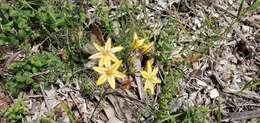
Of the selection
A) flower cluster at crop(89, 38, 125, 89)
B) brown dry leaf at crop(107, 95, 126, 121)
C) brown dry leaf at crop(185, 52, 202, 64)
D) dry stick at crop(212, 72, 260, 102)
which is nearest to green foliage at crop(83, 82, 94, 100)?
brown dry leaf at crop(107, 95, 126, 121)

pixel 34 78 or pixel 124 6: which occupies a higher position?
pixel 124 6

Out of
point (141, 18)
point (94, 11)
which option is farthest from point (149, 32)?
point (94, 11)

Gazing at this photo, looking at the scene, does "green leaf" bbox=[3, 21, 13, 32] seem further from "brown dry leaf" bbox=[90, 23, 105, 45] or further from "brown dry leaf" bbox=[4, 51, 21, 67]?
"brown dry leaf" bbox=[90, 23, 105, 45]

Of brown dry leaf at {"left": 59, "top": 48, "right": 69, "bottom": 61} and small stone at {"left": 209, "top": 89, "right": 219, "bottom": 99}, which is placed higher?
brown dry leaf at {"left": 59, "top": 48, "right": 69, "bottom": 61}

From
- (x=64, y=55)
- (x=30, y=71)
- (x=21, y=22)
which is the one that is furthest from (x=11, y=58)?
(x=64, y=55)

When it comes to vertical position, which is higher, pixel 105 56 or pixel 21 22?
pixel 21 22

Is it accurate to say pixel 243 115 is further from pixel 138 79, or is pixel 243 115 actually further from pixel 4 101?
pixel 4 101

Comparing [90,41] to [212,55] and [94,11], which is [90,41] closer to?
[94,11]

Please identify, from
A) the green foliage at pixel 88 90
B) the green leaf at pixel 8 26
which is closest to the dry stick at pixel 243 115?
the green foliage at pixel 88 90
